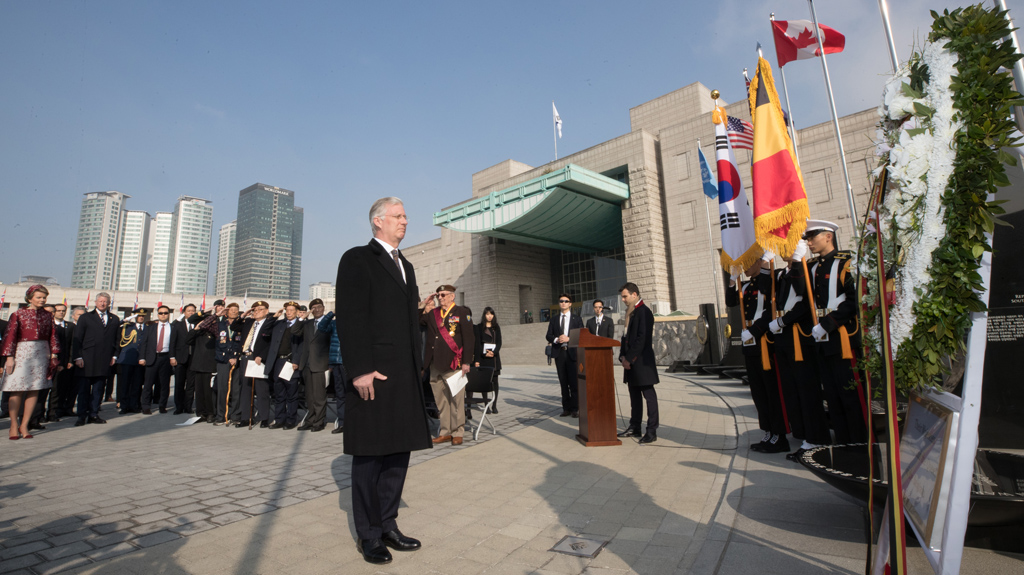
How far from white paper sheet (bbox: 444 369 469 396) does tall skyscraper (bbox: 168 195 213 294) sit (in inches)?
6104

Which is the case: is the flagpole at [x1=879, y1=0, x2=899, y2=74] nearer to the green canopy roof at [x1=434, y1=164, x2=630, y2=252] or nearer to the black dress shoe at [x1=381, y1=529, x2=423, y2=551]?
the black dress shoe at [x1=381, y1=529, x2=423, y2=551]

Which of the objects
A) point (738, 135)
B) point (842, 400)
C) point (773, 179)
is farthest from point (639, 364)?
point (738, 135)

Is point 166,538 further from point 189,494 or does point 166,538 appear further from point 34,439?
point 34,439

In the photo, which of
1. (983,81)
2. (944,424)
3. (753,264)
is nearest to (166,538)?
(944,424)

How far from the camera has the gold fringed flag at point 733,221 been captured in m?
6.31

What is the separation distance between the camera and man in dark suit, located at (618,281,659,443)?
212 inches

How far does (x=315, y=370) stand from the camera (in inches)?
269

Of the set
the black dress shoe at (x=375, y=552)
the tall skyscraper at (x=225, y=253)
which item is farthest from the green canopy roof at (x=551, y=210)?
the tall skyscraper at (x=225, y=253)

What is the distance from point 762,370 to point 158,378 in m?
10.7

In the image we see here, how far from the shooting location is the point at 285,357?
7.16 meters

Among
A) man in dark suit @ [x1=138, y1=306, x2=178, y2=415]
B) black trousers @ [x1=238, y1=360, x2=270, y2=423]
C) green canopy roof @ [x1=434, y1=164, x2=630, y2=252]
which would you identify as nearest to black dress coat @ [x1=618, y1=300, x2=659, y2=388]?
black trousers @ [x1=238, y1=360, x2=270, y2=423]

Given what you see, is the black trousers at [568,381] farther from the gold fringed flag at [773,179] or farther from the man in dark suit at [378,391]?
the man in dark suit at [378,391]

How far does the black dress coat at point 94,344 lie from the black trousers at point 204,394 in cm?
137

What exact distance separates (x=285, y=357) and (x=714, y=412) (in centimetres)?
659
